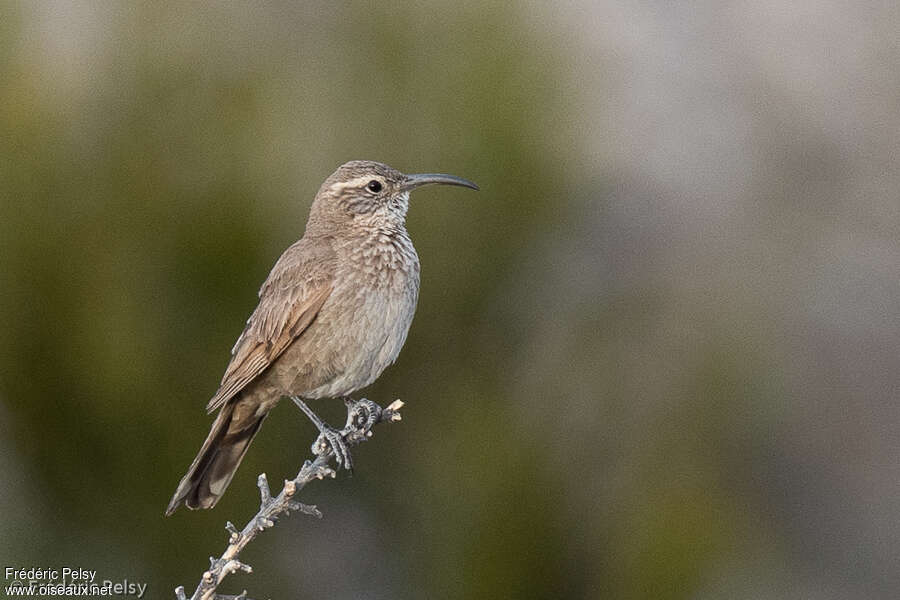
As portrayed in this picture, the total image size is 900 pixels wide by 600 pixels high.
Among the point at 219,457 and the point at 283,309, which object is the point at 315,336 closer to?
the point at 283,309

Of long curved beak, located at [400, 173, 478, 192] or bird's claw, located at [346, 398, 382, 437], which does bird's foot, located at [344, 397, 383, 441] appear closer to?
bird's claw, located at [346, 398, 382, 437]

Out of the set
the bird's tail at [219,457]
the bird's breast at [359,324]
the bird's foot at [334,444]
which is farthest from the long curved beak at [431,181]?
the bird's tail at [219,457]

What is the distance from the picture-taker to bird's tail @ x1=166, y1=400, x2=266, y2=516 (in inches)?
179

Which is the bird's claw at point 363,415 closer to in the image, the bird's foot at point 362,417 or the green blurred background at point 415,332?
the bird's foot at point 362,417

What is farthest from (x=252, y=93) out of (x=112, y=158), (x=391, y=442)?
(x=391, y=442)

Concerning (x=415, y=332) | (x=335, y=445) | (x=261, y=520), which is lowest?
(x=415, y=332)

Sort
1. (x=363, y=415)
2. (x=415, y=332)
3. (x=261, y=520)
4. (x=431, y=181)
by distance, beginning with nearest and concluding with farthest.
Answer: (x=261, y=520) < (x=431, y=181) < (x=363, y=415) < (x=415, y=332)

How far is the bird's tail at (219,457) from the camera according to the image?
14.9 feet

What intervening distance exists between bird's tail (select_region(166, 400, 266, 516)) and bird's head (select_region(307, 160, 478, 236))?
89cm

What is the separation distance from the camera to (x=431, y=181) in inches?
184

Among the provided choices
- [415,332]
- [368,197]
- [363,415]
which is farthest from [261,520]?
[415,332]

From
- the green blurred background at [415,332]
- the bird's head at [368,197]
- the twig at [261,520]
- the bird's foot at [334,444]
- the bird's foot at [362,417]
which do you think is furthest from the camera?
the green blurred background at [415,332]

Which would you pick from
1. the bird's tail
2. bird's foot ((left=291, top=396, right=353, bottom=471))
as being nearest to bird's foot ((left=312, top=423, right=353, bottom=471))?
bird's foot ((left=291, top=396, right=353, bottom=471))

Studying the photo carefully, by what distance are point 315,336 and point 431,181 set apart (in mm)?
749
